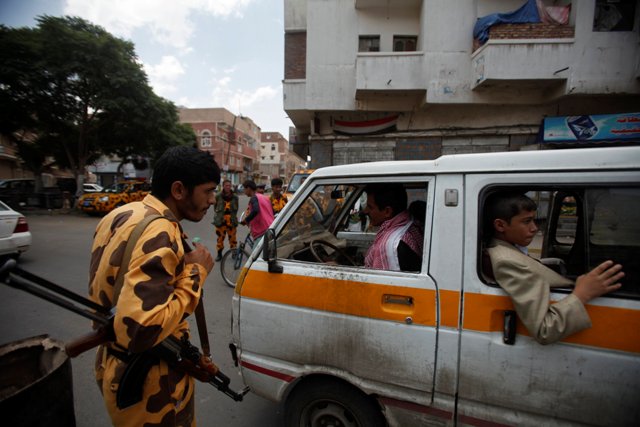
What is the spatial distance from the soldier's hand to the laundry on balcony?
512 inches

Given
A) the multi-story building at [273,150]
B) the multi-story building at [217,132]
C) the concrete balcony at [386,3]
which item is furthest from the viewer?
the multi-story building at [273,150]

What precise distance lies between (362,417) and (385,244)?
1.01m

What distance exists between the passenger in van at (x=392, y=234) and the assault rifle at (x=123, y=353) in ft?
3.71

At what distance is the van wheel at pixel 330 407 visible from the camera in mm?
1716

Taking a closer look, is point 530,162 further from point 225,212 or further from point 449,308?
point 225,212

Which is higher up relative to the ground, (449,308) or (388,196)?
(388,196)

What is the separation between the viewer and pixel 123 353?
124 centimetres

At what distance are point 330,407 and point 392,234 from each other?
44.5 inches

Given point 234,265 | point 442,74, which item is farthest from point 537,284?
point 442,74

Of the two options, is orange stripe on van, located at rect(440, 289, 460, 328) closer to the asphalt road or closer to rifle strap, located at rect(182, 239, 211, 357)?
rifle strap, located at rect(182, 239, 211, 357)

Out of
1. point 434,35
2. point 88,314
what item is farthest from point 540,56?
point 88,314

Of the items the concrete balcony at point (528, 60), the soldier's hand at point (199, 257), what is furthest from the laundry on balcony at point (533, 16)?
the soldier's hand at point (199, 257)

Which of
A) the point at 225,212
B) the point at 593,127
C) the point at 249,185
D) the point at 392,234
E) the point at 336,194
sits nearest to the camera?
the point at 392,234

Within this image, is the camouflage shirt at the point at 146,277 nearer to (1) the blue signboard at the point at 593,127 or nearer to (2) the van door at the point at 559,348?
(2) the van door at the point at 559,348
